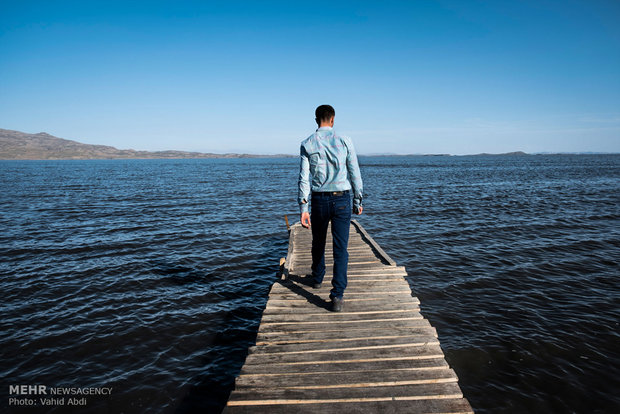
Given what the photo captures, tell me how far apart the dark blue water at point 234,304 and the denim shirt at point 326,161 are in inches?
178

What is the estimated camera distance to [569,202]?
2548 centimetres

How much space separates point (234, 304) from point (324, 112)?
6.88m

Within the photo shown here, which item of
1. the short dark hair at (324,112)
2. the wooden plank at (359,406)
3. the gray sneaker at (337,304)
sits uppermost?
the short dark hair at (324,112)

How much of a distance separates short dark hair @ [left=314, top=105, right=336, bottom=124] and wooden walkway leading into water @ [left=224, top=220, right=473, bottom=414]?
338cm

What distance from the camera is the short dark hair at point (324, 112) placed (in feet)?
16.7

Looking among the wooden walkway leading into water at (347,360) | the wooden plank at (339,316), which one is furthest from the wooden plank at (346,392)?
the wooden plank at (339,316)

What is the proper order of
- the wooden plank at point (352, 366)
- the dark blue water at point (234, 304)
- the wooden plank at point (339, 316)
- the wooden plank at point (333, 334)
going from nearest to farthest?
1. the wooden plank at point (352, 366)
2. the wooden plank at point (333, 334)
3. the wooden plank at point (339, 316)
4. the dark blue water at point (234, 304)

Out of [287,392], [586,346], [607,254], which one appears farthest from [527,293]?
[287,392]

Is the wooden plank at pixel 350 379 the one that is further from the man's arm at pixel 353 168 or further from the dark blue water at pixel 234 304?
the man's arm at pixel 353 168

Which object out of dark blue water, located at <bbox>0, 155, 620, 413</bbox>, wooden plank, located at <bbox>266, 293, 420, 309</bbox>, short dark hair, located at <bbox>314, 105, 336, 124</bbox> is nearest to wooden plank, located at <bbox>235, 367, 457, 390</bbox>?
wooden plank, located at <bbox>266, 293, 420, 309</bbox>

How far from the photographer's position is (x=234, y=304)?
9508 mm

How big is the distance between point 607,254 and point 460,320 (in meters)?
9.68

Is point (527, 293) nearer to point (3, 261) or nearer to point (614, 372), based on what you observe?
point (614, 372)

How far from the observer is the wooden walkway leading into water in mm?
3484
